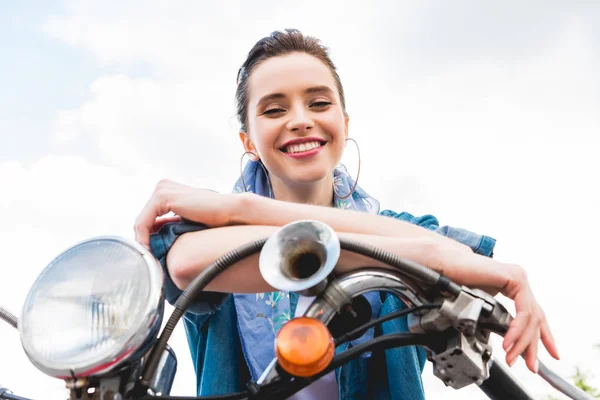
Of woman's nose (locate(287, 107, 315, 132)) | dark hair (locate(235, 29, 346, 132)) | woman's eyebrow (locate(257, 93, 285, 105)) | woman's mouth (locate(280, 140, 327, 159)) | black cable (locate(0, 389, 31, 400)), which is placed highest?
dark hair (locate(235, 29, 346, 132))

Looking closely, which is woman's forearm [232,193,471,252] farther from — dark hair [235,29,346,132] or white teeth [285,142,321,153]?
dark hair [235,29,346,132]

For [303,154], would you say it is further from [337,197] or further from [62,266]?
[62,266]

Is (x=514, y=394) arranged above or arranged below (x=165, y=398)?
below

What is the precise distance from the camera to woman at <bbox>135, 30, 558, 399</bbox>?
108 cm

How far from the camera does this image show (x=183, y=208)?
125 cm

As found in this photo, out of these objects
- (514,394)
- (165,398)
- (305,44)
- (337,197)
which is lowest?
(514,394)

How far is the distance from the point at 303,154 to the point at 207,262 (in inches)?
37.7

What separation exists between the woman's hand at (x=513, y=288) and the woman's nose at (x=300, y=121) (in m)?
0.98

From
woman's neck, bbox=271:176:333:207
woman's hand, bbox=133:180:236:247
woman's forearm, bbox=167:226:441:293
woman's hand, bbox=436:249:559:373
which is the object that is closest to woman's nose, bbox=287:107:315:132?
woman's neck, bbox=271:176:333:207

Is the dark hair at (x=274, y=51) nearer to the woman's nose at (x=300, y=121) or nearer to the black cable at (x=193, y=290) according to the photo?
the woman's nose at (x=300, y=121)

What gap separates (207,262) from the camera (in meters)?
1.12

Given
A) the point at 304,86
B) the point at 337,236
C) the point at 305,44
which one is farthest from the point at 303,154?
the point at 337,236

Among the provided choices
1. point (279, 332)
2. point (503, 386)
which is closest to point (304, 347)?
point (279, 332)

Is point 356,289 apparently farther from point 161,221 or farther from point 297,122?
point 297,122
